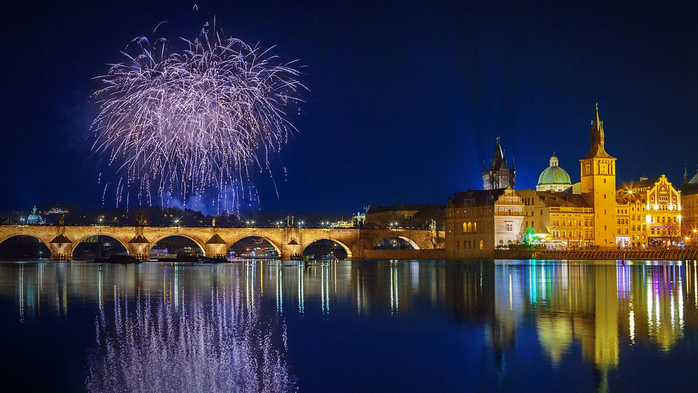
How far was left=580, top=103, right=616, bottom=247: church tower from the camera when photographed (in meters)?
131

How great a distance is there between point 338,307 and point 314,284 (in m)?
17.8

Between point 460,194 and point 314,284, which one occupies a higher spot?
point 460,194

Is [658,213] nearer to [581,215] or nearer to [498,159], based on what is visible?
[581,215]

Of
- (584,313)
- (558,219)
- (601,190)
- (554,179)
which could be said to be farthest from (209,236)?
(584,313)

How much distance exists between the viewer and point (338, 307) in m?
36.1

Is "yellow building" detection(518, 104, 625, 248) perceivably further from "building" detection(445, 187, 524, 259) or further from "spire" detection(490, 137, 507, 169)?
"spire" detection(490, 137, 507, 169)

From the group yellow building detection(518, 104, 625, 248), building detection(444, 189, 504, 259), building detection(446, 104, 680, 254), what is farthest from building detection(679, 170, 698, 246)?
building detection(444, 189, 504, 259)

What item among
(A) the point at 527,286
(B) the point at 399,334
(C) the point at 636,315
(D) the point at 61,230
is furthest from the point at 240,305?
(D) the point at 61,230

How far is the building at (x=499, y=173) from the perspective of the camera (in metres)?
171

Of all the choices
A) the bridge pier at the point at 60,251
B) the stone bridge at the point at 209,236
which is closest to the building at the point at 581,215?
the stone bridge at the point at 209,236

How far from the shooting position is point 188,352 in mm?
22469

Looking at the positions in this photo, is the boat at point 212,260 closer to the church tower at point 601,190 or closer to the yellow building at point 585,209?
the yellow building at point 585,209

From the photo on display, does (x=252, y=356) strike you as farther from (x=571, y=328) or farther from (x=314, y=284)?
(x=314, y=284)

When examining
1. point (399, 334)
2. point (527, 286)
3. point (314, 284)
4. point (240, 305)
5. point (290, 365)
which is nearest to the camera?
point (290, 365)
